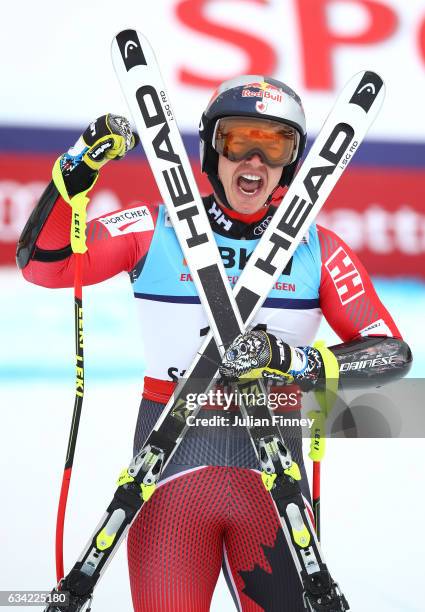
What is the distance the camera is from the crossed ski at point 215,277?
2.50 m

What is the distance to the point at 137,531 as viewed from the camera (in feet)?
8.49

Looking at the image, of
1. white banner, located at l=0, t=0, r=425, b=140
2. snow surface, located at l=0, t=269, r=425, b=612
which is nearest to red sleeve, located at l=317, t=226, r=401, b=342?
snow surface, located at l=0, t=269, r=425, b=612

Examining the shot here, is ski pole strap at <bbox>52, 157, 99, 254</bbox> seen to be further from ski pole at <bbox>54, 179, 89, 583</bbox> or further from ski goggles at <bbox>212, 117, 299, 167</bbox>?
ski goggles at <bbox>212, 117, 299, 167</bbox>

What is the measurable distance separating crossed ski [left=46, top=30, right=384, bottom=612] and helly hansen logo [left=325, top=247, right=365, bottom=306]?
114mm

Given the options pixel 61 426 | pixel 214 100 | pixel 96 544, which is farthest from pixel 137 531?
pixel 61 426

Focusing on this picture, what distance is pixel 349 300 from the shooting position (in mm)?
2629

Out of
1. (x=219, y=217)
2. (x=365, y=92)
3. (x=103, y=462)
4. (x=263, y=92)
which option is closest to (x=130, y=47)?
(x=263, y=92)

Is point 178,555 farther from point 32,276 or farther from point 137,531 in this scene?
point 32,276

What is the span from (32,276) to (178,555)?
80 cm

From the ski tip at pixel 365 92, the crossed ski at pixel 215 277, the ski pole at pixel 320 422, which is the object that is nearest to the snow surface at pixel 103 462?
the ski pole at pixel 320 422

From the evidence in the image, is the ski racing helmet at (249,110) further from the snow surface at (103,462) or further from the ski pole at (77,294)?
the snow surface at (103,462)

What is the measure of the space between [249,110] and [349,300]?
0.56 meters

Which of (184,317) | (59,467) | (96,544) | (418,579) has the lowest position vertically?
A: (418,579)

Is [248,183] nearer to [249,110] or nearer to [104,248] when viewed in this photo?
[249,110]
